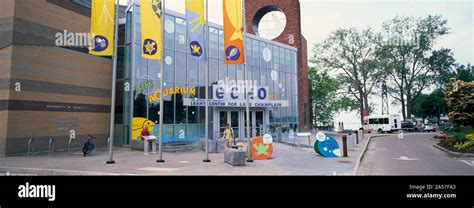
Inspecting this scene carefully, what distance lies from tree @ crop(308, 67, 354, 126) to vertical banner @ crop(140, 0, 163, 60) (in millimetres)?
34501

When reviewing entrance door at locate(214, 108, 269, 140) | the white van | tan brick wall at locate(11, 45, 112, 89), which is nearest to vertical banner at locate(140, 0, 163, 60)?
tan brick wall at locate(11, 45, 112, 89)

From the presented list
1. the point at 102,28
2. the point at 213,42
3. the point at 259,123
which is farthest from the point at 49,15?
the point at 259,123

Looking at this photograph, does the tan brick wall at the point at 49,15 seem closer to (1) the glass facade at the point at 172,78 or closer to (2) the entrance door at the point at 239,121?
(1) the glass facade at the point at 172,78

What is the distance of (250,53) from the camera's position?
27.9 metres

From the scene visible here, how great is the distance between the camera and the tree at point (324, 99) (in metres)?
44.0

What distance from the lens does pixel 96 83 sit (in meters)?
18.8

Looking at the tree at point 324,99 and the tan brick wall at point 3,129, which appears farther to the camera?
the tree at point 324,99

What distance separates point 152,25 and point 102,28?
210 centimetres

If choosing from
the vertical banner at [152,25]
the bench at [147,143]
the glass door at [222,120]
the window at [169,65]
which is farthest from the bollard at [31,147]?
the glass door at [222,120]

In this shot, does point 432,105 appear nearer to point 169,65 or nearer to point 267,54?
point 267,54

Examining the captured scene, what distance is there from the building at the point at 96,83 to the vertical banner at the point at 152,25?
2.81m
